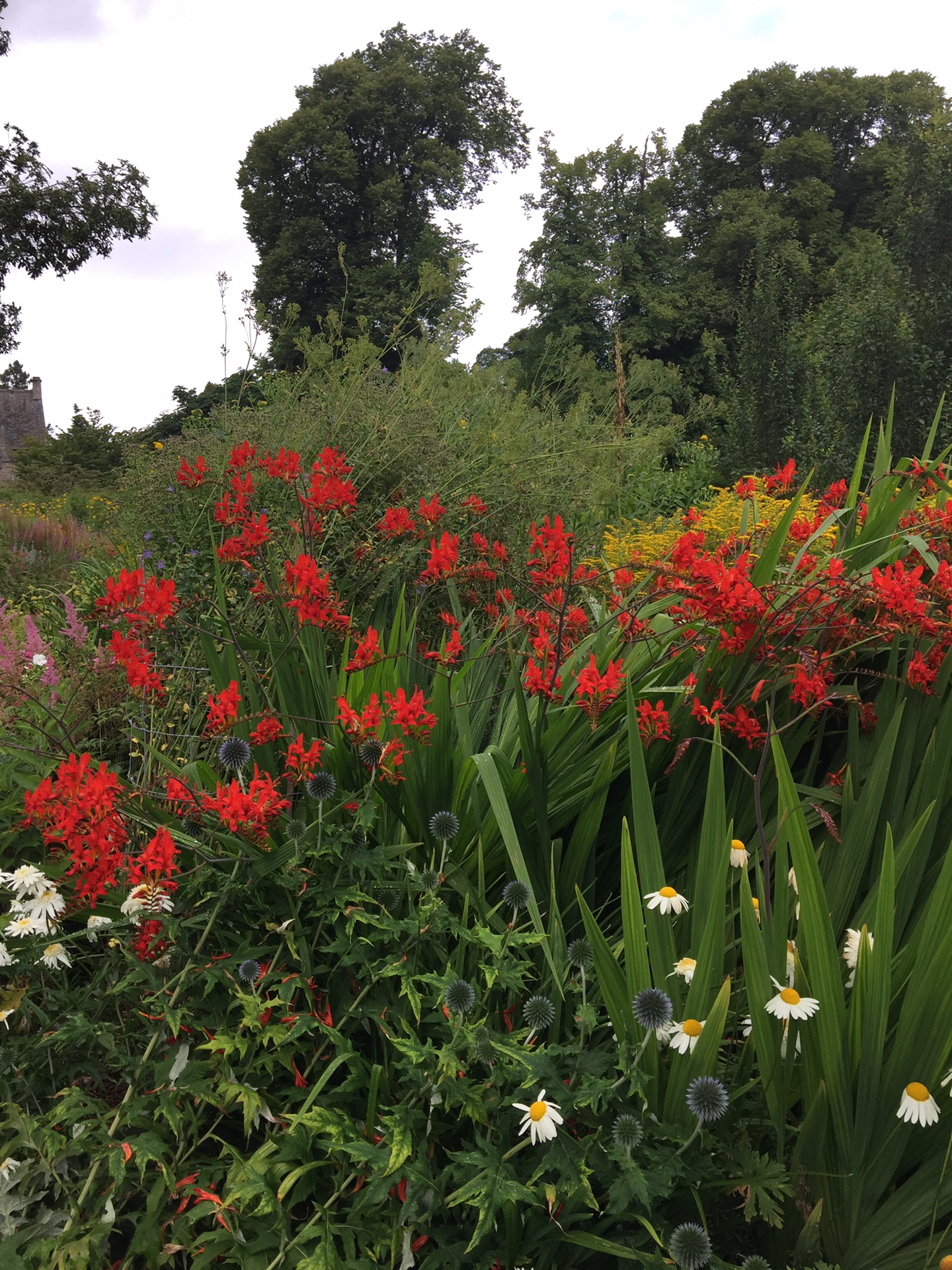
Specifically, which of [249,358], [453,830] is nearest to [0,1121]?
[453,830]

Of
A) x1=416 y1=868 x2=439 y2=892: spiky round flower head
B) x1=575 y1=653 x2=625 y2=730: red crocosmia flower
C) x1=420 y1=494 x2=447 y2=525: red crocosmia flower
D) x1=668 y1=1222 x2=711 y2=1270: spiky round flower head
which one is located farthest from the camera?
x1=420 y1=494 x2=447 y2=525: red crocosmia flower

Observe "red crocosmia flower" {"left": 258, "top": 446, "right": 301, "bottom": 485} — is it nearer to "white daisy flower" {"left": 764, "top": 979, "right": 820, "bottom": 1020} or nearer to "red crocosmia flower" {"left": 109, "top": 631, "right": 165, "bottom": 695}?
"red crocosmia flower" {"left": 109, "top": 631, "right": 165, "bottom": 695}

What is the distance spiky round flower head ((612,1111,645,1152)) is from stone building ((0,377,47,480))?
35.6 meters

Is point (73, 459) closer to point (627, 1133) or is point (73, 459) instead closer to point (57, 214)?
point (57, 214)

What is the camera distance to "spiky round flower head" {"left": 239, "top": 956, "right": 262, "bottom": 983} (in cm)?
154

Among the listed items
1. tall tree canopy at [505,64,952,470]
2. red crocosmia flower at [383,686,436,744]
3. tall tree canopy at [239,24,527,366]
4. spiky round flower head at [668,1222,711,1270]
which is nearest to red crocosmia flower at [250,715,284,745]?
red crocosmia flower at [383,686,436,744]

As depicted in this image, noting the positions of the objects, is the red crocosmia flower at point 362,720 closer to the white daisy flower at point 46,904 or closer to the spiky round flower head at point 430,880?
the spiky round flower head at point 430,880

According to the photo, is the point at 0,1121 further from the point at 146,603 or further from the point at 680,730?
the point at 680,730

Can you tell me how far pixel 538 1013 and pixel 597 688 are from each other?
2.14 feet

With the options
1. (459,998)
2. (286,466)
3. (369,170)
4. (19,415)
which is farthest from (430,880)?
(19,415)

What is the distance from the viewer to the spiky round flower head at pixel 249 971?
154 cm

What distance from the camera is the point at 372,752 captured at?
174 cm

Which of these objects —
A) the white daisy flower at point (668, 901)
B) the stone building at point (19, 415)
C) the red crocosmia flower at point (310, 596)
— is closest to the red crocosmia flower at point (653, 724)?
the white daisy flower at point (668, 901)

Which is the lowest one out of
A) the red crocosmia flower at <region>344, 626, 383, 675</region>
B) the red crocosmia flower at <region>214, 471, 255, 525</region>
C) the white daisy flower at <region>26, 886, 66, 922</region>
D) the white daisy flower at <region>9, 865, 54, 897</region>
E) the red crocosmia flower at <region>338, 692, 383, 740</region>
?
the white daisy flower at <region>26, 886, 66, 922</region>
